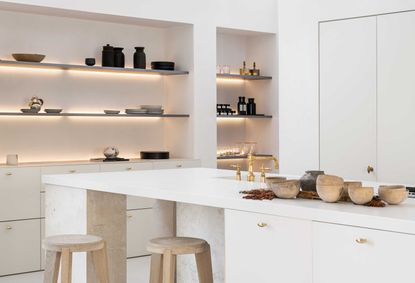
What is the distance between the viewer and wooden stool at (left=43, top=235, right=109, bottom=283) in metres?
4.04

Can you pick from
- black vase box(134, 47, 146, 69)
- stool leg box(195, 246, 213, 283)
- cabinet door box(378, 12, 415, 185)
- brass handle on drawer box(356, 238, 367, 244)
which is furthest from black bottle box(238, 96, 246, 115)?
brass handle on drawer box(356, 238, 367, 244)

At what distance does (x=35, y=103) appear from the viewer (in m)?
7.06

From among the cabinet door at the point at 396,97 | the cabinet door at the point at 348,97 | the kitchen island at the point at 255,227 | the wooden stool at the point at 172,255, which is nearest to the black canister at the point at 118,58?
the cabinet door at the point at 348,97

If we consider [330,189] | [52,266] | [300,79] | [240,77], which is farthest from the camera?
[240,77]

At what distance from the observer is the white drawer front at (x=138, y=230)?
23.7 ft

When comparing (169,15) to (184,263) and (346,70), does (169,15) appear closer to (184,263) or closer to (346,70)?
(346,70)

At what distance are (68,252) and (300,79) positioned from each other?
3632 millimetres

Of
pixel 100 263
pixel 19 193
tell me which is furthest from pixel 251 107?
pixel 100 263

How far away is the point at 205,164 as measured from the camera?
8.11m

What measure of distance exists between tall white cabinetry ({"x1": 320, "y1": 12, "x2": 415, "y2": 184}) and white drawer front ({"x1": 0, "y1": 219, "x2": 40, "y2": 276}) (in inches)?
107

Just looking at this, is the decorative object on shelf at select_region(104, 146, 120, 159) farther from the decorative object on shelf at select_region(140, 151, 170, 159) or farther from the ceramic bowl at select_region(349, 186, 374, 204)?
the ceramic bowl at select_region(349, 186, 374, 204)

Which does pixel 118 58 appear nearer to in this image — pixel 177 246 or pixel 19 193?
pixel 19 193

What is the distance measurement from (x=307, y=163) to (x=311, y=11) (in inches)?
56.2

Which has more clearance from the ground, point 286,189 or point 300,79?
point 300,79
